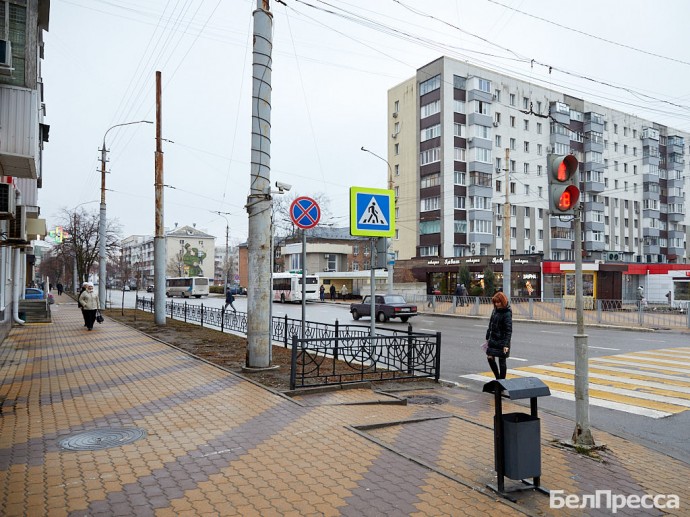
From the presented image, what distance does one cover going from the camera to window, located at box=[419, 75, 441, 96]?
50347mm

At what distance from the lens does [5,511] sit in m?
3.71

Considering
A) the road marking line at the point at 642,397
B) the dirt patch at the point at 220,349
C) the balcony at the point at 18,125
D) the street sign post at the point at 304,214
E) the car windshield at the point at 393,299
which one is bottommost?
the road marking line at the point at 642,397

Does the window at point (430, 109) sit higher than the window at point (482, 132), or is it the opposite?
the window at point (430, 109)

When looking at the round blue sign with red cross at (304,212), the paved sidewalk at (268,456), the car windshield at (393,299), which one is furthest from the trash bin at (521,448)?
the car windshield at (393,299)

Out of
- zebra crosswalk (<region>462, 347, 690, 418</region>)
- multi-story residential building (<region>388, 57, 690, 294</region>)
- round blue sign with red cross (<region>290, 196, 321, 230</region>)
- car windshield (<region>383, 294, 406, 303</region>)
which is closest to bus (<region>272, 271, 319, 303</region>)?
multi-story residential building (<region>388, 57, 690, 294</region>)

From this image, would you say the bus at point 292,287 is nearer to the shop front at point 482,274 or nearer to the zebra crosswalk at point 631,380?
the shop front at point 482,274

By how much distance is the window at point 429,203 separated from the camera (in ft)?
167

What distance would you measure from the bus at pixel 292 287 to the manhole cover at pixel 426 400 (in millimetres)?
39074

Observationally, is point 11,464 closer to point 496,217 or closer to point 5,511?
point 5,511

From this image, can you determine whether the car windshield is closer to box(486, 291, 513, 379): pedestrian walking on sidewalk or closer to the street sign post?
the street sign post

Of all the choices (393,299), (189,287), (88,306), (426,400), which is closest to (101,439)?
(426,400)

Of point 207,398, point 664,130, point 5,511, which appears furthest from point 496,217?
point 5,511

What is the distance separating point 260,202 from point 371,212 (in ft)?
7.23

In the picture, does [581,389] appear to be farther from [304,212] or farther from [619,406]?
[304,212]
